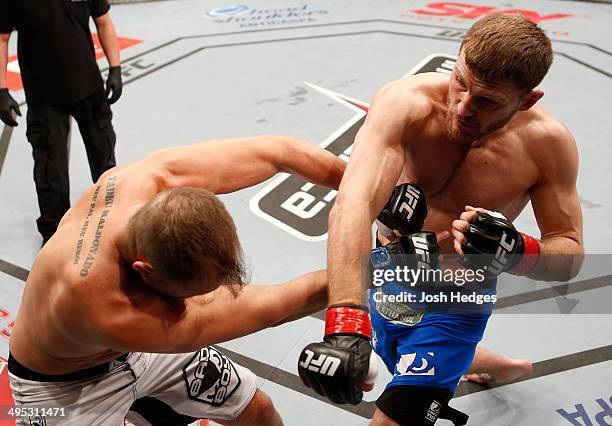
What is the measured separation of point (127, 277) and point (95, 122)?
252 cm

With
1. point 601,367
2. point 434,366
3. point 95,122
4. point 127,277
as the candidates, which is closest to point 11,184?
point 95,122

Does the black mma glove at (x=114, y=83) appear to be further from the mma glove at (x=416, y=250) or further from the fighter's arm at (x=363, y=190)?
the mma glove at (x=416, y=250)

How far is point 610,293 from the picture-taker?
11.8 ft

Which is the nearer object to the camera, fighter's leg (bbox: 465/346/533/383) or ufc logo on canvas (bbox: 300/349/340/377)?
ufc logo on canvas (bbox: 300/349/340/377)

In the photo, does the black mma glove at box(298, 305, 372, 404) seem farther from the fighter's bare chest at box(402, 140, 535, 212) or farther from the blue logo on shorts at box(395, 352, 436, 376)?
the fighter's bare chest at box(402, 140, 535, 212)

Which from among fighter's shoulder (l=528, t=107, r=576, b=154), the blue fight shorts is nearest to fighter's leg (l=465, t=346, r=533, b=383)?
the blue fight shorts

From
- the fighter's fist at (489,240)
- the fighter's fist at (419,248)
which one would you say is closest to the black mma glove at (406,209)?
the fighter's fist at (419,248)

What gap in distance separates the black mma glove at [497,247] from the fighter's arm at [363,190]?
1.08 feet

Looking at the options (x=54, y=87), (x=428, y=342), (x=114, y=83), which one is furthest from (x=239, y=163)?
(x=114, y=83)

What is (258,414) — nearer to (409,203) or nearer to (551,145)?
(409,203)

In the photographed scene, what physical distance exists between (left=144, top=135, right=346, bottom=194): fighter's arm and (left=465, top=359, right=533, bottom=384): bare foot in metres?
1.24

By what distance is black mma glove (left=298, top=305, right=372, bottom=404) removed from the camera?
1.76m

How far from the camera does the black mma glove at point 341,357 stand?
1760mm

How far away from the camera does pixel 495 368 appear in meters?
2.98
